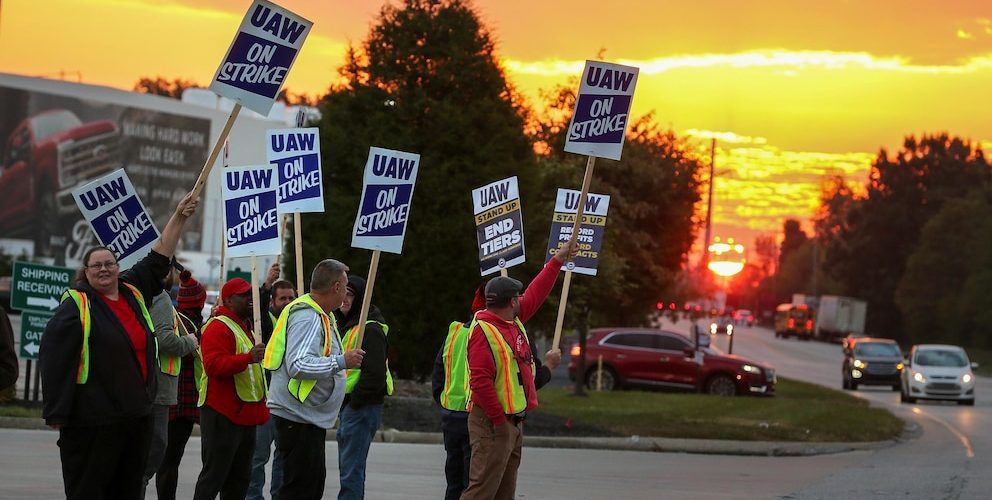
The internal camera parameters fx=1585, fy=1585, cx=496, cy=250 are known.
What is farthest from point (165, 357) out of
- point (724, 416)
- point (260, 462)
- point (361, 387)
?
point (724, 416)

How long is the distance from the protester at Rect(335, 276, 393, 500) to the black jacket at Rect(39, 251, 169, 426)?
9.75 ft

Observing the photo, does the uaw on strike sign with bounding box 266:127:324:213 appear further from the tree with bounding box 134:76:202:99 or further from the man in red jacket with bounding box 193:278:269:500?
the tree with bounding box 134:76:202:99

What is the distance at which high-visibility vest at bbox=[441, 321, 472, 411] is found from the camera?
1061 centimetres

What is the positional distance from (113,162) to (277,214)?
121 m

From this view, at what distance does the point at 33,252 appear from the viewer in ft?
400

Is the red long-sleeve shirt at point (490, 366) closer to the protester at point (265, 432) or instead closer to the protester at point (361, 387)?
the protester at point (361, 387)

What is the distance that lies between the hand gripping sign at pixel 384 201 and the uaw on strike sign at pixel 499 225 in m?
1.45

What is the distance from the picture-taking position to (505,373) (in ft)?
30.8

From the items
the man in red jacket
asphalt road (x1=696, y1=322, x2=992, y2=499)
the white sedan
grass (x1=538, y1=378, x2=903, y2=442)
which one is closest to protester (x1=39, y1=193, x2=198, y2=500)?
the man in red jacket

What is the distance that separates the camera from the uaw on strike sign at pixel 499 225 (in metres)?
12.7

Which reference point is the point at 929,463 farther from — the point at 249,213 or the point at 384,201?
the point at 249,213

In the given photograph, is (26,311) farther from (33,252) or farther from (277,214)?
(33,252)

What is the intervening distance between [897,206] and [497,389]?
11450 cm

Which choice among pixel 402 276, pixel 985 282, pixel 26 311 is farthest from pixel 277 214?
pixel 985 282
